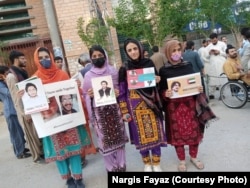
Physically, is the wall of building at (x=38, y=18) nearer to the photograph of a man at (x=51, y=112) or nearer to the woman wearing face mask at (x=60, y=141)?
the woman wearing face mask at (x=60, y=141)

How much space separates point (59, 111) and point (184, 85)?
126cm

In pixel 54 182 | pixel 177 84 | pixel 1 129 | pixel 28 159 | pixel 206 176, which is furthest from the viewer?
pixel 1 129

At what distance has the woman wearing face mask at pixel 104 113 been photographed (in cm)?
280

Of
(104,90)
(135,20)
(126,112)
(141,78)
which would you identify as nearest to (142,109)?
(126,112)

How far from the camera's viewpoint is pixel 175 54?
281cm

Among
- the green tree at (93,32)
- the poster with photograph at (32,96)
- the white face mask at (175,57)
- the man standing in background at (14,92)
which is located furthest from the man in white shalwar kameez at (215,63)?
the poster with photograph at (32,96)

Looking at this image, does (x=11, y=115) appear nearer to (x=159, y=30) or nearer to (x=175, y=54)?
(x=175, y=54)

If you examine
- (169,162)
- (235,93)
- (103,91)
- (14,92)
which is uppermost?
(14,92)

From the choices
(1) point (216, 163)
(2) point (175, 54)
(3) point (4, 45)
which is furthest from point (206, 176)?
(3) point (4, 45)

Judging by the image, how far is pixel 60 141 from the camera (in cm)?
283

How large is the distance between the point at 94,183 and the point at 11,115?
2.09 m

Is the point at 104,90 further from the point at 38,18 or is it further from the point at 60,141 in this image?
the point at 38,18

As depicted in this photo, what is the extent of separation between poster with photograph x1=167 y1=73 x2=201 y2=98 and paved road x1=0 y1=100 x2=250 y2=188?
0.93 meters

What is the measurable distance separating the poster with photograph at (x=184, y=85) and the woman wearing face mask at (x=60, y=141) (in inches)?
41.1
